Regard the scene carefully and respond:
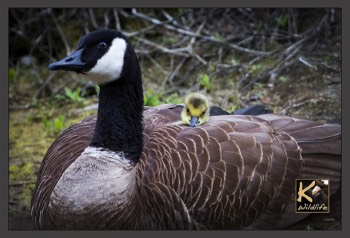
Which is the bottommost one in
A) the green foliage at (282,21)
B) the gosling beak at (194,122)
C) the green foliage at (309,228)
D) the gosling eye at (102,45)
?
the green foliage at (309,228)

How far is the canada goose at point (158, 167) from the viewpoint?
11.2ft

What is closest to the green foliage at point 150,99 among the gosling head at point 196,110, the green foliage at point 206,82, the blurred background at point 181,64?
the blurred background at point 181,64

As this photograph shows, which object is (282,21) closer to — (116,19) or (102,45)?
(116,19)

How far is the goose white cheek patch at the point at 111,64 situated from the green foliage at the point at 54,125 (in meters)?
2.02

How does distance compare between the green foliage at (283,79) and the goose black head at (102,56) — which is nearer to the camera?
the goose black head at (102,56)

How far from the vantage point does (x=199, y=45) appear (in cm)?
558

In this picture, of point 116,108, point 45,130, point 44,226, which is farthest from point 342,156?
point 45,130

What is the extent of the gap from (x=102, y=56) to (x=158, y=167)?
679 mm

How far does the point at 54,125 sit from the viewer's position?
5.50m

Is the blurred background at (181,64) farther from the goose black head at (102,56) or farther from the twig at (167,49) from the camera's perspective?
the goose black head at (102,56)

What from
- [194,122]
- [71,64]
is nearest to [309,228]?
[194,122]

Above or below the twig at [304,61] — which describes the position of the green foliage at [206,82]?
below

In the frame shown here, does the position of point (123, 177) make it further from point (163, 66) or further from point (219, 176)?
point (163, 66)

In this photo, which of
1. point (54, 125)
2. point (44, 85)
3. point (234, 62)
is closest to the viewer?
point (234, 62)
